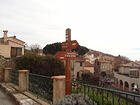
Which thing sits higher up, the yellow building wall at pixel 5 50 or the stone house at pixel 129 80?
the yellow building wall at pixel 5 50

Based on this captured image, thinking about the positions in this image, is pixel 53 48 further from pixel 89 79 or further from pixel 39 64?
pixel 39 64

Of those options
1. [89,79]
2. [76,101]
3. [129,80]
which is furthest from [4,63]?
[129,80]

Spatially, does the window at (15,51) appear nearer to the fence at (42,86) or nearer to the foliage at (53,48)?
the foliage at (53,48)

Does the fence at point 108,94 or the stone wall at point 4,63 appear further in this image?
the stone wall at point 4,63

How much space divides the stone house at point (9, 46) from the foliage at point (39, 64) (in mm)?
9325

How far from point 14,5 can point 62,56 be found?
6.67m

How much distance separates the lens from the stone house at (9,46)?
2289 cm

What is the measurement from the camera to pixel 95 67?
38.8 metres

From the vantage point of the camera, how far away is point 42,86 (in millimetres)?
5375

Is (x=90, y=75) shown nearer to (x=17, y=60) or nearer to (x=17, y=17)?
(x=17, y=60)

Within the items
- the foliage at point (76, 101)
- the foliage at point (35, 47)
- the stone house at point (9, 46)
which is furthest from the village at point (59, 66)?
the foliage at point (76, 101)

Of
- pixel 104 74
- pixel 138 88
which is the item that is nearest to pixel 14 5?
pixel 138 88

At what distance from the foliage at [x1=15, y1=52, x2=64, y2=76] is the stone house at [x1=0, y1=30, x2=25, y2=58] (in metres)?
9.32

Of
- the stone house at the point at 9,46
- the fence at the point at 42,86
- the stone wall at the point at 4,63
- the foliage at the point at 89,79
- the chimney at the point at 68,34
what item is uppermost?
the stone house at the point at 9,46
